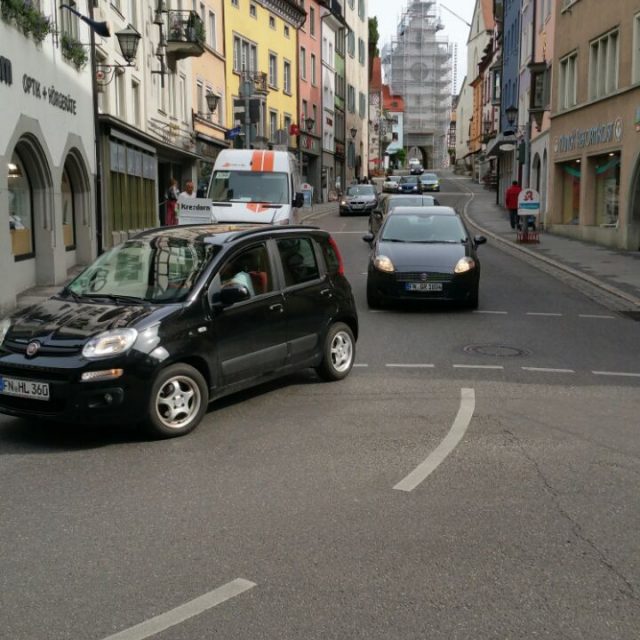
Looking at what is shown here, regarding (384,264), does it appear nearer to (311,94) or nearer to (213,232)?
(213,232)

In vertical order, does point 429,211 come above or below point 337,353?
above

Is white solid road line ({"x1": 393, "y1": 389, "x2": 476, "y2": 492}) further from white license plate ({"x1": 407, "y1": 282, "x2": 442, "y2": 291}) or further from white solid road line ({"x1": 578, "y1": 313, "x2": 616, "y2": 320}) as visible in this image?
white solid road line ({"x1": 578, "y1": 313, "x2": 616, "y2": 320})

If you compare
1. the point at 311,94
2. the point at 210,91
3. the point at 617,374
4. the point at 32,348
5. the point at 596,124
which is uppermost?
the point at 311,94

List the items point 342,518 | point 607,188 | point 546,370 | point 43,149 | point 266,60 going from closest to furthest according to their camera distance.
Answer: point 342,518, point 546,370, point 43,149, point 607,188, point 266,60

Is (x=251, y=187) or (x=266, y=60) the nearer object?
(x=251, y=187)

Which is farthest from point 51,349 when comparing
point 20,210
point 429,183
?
point 429,183

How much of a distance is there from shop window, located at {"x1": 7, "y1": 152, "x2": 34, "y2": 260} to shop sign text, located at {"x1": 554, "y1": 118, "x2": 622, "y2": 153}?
17.1m

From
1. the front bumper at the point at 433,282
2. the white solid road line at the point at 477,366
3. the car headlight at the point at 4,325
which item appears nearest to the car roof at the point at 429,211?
the front bumper at the point at 433,282

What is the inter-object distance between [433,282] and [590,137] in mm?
17047

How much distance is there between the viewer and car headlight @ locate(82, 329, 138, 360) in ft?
21.5

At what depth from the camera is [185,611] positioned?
3.89 metres

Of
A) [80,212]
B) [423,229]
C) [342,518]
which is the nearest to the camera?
[342,518]

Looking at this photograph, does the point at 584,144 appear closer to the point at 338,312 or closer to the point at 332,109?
the point at 338,312

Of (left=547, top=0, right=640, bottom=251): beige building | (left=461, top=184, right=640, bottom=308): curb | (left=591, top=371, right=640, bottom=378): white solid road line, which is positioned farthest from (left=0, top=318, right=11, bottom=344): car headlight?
(left=547, top=0, right=640, bottom=251): beige building
